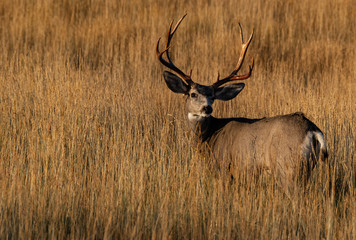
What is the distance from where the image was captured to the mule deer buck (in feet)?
13.8

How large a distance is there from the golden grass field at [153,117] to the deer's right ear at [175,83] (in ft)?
1.12

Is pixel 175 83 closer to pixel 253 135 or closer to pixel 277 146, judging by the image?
pixel 253 135

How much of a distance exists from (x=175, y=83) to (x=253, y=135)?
126 cm

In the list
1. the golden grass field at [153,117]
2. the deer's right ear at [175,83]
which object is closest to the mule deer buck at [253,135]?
the deer's right ear at [175,83]

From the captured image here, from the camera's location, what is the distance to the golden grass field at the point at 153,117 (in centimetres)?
362

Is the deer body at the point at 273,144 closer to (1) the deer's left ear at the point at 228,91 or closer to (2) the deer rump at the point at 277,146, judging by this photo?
(2) the deer rump at the point at 277,146

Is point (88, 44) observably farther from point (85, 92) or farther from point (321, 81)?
point (321, 81)

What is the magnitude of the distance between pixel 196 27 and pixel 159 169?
6.64 meters

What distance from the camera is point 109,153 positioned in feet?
16.5

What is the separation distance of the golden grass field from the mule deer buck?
147mm

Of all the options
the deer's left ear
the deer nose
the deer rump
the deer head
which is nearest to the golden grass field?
the deer rump

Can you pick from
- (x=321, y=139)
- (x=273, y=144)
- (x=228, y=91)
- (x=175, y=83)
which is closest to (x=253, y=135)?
(x=273, y=144)

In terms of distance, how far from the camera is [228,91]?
5664 millimetres

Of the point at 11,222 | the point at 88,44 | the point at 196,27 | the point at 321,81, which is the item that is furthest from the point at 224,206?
the point at 196,27
